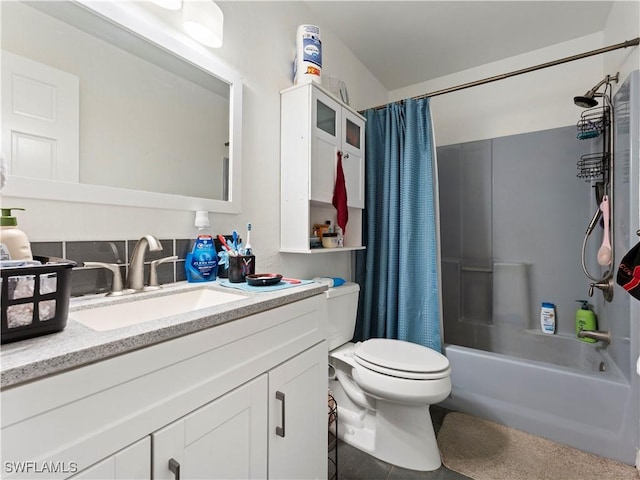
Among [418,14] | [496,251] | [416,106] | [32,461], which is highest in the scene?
[418,14]

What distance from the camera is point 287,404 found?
2.99 ft

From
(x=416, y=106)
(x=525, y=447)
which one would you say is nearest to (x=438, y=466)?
(x=525, y=447)

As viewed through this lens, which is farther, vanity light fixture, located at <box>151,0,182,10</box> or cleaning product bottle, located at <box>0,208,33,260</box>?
vanity light fixture, located at <box>151,0,182,10</box>

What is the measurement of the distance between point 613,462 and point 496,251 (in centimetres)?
135

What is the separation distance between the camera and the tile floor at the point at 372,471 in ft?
4.35

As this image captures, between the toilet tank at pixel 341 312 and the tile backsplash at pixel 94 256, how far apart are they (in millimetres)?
840

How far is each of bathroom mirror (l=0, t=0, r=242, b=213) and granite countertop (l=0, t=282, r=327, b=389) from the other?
Result: 38cm

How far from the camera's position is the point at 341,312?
1679 millimetres

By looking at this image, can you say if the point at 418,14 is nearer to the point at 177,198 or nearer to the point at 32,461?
the point at 177,198

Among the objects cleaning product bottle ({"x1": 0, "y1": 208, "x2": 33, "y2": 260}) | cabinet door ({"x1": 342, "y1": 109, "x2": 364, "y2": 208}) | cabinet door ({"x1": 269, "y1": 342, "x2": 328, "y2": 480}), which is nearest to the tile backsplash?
cleaning product bottle ({"x1": 0, "y1": 208, "x2": 33, "y2": 260})

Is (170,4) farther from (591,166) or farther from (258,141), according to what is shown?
(591,166)

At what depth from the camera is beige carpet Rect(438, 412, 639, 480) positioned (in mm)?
1335

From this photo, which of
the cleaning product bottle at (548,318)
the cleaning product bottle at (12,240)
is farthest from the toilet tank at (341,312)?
the cleaning product bottle at (548,318)

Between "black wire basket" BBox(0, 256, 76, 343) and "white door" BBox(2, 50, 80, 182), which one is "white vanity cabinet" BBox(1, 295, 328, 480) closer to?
"black wire basket" BBox(0, 256, 76, 343)
